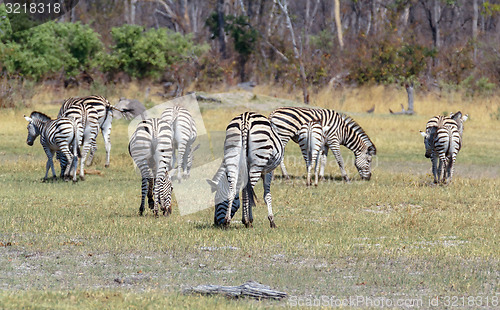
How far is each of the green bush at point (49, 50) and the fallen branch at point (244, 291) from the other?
25711mm

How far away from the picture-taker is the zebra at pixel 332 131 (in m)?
15.9

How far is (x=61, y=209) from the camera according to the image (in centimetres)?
1204

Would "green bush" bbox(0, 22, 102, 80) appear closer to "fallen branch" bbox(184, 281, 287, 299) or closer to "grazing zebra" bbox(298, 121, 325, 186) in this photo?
"grazing zebra" bbox(298, 121, 325, 186)

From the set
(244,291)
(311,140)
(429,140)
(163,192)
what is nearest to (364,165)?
(429,140)

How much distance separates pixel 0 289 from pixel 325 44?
43.0 metres

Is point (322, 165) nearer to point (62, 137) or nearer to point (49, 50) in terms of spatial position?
point (62, 137)

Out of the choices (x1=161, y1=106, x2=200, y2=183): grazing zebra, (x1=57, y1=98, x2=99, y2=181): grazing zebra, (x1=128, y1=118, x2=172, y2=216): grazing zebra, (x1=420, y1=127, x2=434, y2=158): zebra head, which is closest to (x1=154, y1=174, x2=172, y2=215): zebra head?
(x1=128, y1=118, x2=172, y2=216): grazing zebra

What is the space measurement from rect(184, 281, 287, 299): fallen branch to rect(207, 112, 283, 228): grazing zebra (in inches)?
105

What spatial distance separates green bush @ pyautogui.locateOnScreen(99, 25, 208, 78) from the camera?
38.0 meters

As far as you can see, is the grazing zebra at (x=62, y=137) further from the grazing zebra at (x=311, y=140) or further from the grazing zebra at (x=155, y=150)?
the grazing zebra at (x=311, y=140)

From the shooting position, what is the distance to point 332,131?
16828mm

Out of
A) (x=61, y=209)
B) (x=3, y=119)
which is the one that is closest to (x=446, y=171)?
(x=61, y=209)

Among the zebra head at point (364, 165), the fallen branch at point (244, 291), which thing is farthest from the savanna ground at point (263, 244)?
the zebra head at point (364, 165)

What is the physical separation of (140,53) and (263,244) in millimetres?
30148
